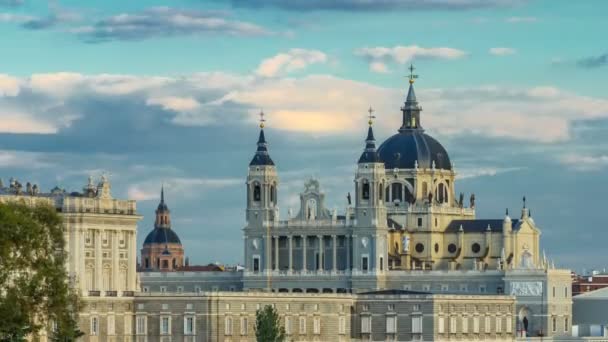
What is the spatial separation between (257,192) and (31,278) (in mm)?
78314

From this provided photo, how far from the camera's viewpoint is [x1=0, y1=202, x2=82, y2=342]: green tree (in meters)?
118

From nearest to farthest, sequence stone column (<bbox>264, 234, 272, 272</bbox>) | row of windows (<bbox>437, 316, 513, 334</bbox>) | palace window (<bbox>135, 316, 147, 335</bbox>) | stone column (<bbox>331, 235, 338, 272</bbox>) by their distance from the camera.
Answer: palace window (<bbox>135, 316, 147, 335</bbox>), row of windows (<bbox>437, 316, 513, 334</bbox>), stone column (<bbox>331, 235, 338, 272</bbox>), stone column (<bbox>264, 234, 272, 272</bbox>)

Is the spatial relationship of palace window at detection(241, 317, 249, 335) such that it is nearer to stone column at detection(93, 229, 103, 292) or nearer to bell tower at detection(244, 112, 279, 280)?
stone column at detection(93, 229, 103, 292)

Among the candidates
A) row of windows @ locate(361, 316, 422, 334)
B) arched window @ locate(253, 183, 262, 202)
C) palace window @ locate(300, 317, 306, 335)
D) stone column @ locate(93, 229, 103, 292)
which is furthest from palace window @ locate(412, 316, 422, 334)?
arched window @ locate(253, 183, 262, 202)

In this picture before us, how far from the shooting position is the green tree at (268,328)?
154 meters

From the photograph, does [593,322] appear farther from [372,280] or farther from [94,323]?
[94,323]

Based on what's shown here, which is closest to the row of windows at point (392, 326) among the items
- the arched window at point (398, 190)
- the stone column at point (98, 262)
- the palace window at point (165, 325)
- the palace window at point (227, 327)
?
the palace window at point (227, 327)

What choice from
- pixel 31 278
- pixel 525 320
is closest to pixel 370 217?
pixel 525 320

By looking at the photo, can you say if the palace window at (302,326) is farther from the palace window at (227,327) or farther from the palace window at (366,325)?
the palace window at (227,327)

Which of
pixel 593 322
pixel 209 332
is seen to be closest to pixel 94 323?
pixel 209 332

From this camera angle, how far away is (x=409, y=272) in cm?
19150

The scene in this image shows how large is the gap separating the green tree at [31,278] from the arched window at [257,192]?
7506 cm

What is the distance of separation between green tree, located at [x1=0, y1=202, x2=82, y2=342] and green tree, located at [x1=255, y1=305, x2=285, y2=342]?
33.0 m

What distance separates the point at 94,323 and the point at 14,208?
3531 centimetres
